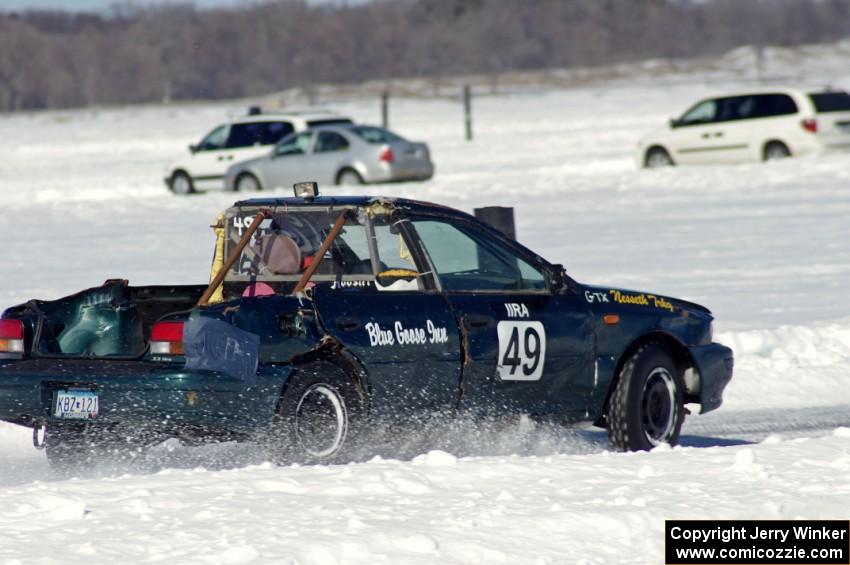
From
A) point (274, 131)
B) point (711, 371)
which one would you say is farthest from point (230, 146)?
point (711, 371)

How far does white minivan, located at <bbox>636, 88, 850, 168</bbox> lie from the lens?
92.4ft

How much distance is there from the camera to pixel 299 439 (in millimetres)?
7520

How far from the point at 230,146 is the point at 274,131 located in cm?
92

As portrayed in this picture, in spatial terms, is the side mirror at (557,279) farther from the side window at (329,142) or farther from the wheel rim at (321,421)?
the side window at (329,142)

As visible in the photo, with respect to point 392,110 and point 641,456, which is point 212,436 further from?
A: point 392,110

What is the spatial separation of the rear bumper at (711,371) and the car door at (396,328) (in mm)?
1710

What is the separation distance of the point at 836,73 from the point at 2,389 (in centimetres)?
6081

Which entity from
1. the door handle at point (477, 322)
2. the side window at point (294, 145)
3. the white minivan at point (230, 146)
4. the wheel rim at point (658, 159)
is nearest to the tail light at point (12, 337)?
the door handle at point (477, 322)

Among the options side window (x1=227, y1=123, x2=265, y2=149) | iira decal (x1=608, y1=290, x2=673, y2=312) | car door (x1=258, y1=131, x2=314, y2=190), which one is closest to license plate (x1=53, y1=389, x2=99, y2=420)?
iira decal (x1=608, y1=290, x2=673, y2=312)

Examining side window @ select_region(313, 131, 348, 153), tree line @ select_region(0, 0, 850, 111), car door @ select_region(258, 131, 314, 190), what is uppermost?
tree line @ select_region(0, 0, 850, 111)

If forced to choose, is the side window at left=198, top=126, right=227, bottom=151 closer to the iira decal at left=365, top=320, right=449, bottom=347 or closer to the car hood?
the car hood

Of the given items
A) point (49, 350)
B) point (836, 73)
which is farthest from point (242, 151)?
point (836, 73)

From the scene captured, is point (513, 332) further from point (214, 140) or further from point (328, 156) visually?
point (214, 140)

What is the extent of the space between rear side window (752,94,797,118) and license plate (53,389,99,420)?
2253 cm
